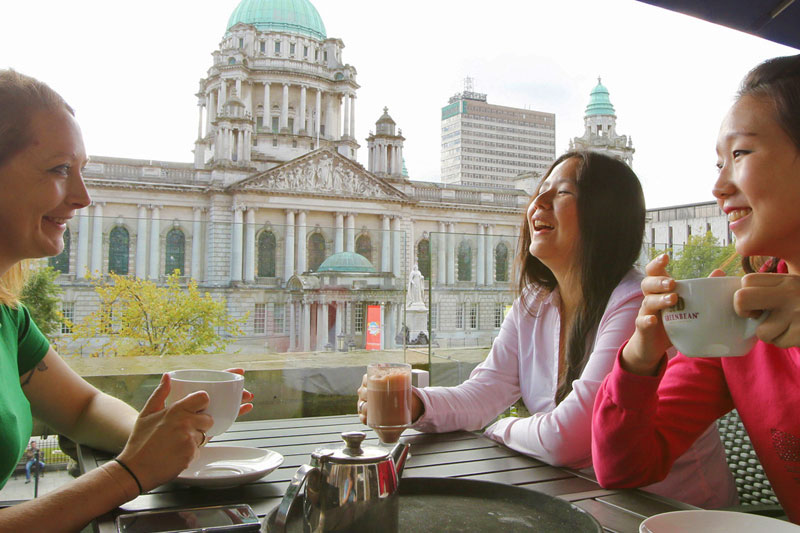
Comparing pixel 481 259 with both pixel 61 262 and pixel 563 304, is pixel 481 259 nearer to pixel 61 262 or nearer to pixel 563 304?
pixel 563 304

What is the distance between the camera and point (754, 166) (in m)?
0.95

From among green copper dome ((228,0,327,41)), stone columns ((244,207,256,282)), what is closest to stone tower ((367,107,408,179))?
green copper dome ((228,0,327,41))

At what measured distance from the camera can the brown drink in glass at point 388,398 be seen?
4.27 feet

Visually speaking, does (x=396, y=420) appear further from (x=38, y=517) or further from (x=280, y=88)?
(x=280, y=88)

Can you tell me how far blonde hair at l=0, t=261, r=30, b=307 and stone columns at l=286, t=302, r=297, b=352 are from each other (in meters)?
2.44

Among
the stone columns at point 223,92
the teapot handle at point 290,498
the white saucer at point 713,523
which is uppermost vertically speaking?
the stone columns at point 223,92

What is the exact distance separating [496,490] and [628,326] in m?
0.57

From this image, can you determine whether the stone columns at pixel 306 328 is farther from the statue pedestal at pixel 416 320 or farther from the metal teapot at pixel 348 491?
the metal teapot at pixel 348 491

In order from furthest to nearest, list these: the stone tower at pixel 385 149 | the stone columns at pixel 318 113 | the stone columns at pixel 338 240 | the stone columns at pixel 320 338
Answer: the stone columns at pixel 318 113
the stone tower at pixel 385 149
the stone columns at pixel 338 240
the stone columns at pixel 320 338

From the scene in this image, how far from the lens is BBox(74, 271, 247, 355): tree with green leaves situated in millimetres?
3596

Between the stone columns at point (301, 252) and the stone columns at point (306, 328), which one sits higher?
the stone columns at point (301, 252)

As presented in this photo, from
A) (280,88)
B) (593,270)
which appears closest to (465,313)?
(593,270)

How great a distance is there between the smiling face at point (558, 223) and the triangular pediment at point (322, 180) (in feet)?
77.0

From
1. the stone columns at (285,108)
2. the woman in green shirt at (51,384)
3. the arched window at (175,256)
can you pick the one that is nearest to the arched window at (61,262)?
the arched window at (175,256)
